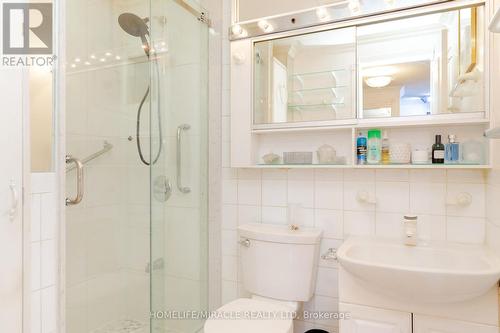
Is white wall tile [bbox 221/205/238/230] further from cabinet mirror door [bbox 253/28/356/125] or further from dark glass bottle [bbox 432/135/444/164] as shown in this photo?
dark glass bottle [bbox 432/135/444/164]

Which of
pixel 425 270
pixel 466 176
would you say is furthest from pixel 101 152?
pixel 466 176

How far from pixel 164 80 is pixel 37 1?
2.01 ft

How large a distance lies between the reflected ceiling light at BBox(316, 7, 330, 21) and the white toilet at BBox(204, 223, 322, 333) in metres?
1.11

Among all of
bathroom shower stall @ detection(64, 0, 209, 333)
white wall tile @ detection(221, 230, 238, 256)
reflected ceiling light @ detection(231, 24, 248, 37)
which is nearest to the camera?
bathroom shower stall @ detection(64, 0, 209, 333)

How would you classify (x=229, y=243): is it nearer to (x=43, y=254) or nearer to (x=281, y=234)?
(x=281, y=234)

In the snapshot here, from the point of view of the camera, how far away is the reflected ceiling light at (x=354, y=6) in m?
1.53

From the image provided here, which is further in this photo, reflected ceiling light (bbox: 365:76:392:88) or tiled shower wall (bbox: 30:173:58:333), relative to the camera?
reflected ceiling light (bbox: 365:76:392:88)

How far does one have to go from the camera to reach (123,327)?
5.71 feet

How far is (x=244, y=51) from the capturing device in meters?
1.80

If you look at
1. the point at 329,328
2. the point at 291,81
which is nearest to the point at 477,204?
the point at 329,328

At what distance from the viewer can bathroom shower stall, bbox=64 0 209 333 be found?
1576 mm

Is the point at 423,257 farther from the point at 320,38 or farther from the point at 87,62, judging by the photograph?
the point at 87,62

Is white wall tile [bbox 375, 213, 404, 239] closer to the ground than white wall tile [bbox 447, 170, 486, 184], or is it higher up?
closer to the ground

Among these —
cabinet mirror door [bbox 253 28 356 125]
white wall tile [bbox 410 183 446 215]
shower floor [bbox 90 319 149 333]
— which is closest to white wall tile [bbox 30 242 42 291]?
shower floor [bbox 90 319 149 333]
